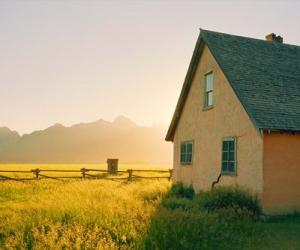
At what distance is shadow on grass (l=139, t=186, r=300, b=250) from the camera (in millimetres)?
9797

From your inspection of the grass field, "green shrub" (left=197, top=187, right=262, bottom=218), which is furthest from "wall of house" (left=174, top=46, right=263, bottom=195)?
the grass field

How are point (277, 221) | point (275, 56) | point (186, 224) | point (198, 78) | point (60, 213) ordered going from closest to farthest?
1. point (186, 224)
2. point (60, 213)
3. point (277, 221)
4. point (275, 56)
5. point (198, 78)

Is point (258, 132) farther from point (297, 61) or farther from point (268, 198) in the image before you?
point (297, 61)

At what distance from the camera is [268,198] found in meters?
14.3

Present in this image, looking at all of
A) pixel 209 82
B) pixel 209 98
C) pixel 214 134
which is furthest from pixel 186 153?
pixel 209 82

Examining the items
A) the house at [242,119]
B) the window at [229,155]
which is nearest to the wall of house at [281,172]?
the house at [242,119]

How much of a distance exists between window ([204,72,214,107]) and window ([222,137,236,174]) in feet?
8.26

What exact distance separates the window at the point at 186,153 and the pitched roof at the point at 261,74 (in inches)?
111

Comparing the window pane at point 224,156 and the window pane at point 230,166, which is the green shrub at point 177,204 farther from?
the window pane at point 224,156

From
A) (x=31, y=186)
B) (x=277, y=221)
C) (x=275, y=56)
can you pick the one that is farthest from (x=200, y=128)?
(x=31, y=186)

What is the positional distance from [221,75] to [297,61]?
13.5ft

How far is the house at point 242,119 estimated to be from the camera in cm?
1450

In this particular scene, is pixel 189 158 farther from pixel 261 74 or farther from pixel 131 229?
pixel 131 229

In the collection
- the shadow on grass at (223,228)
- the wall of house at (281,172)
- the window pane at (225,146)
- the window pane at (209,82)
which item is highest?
the window pane at (209,82)
